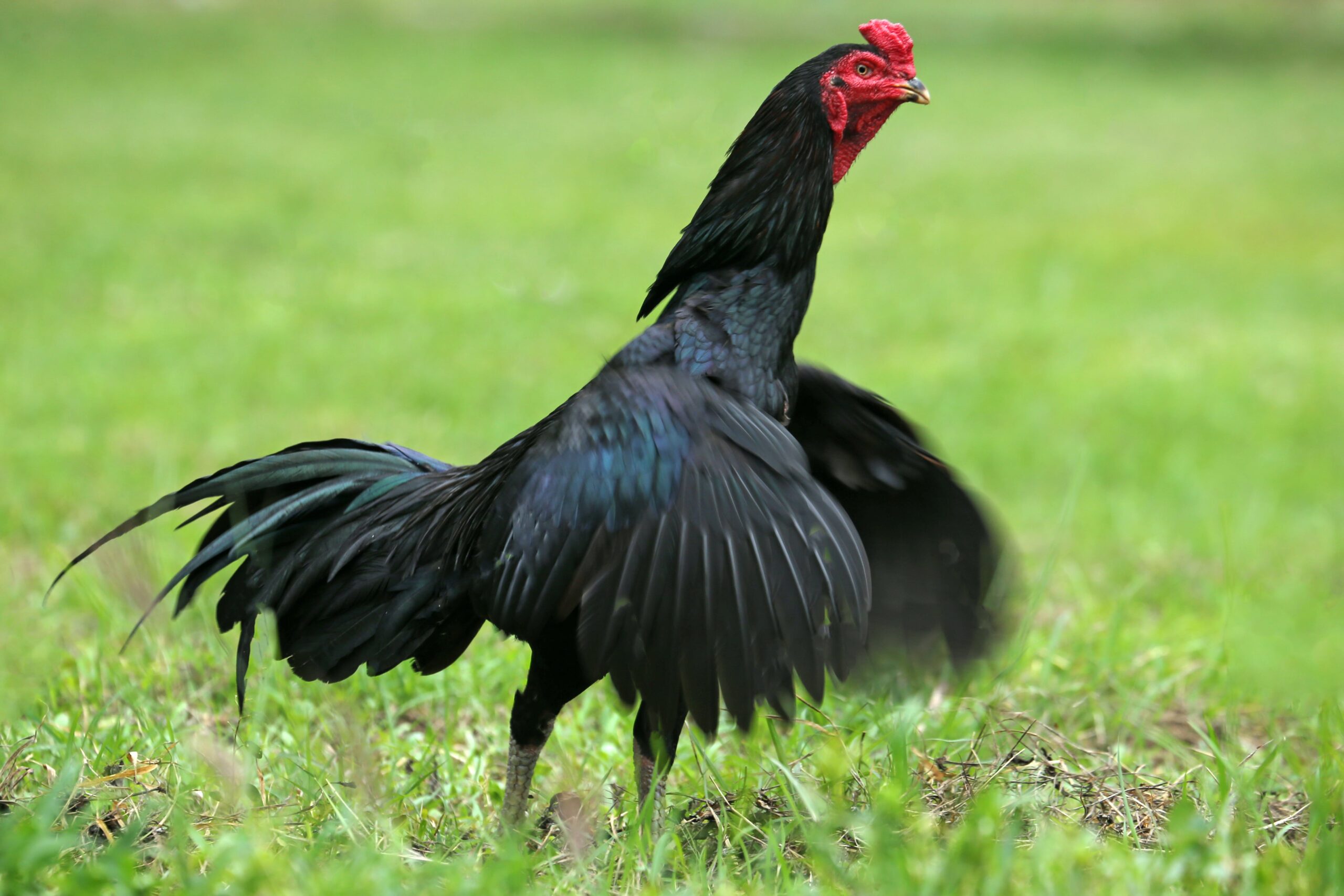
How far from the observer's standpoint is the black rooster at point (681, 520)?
248 centimetres

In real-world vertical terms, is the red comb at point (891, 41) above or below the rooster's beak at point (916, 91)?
above

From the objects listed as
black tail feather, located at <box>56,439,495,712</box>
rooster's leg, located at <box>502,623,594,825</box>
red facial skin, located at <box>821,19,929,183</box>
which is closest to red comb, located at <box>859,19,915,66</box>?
red facial skin, located at <box>821,19,929,183</box>

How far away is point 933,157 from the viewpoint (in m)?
14.7

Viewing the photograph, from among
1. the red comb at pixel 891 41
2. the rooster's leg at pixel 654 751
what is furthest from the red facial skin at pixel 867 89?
the rooster's leg at pixel 654 751

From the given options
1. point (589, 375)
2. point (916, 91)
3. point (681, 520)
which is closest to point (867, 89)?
point (916, 91)

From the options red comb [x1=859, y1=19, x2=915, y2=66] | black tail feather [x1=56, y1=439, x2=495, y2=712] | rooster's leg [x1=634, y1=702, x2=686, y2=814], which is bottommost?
rooster's leg [x1=634, y1=702, x2=686, y2=814]

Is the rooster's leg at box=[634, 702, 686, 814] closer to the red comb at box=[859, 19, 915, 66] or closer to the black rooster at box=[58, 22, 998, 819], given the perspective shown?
the black rooster at box=[58, 22, 998, 819]

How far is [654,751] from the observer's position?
2.94 m

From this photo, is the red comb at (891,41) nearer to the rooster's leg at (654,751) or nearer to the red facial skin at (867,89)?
the red facial skin at (867,89)

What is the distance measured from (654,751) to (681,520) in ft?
2.33

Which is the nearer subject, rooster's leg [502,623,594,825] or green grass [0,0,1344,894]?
green grass [0,0,1344,894]

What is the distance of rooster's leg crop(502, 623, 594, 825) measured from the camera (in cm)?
283

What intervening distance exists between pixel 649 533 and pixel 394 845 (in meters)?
0.79

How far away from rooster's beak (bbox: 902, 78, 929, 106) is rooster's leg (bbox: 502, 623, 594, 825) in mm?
1527
